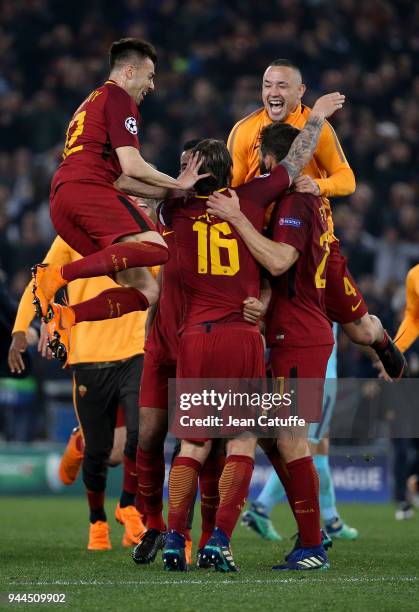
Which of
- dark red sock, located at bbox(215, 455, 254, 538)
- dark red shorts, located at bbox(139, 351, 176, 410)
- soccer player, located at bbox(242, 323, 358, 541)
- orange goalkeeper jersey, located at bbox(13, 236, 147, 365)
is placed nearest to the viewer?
dark red sock, located at bbox(215, 455, 254, 538)

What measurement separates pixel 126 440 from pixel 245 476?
2.29 meters

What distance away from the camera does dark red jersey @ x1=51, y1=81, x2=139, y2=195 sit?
7031 millimetres

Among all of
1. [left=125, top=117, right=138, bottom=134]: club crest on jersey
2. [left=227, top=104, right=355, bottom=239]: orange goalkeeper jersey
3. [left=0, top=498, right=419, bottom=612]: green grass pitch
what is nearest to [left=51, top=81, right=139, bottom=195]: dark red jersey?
[left=125, top=117, right=138, bottom=134]: club crest on jersey

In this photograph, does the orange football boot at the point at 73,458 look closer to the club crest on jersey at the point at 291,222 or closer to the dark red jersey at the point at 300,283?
the dark red jersey at the point at 300,283

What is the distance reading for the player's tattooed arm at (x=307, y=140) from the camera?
6734mm

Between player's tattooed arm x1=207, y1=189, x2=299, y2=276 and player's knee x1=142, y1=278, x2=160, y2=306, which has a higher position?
player's tattooed arm x1=207, y1=189, x2=299, y2=276

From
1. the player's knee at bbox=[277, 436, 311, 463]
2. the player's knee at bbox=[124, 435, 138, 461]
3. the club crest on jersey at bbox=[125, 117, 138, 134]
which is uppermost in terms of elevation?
the club crest on jersey at bbox=[125, 117, 138, 134]

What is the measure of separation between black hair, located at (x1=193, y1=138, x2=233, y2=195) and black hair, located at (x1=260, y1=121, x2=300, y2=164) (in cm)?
42

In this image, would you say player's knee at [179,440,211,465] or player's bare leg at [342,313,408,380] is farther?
player's bare leg at [342,313,408,380]

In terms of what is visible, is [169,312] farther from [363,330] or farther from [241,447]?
[363,330]

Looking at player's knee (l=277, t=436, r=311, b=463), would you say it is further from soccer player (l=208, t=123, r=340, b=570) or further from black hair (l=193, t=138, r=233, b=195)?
black hair (l=193, t=138, r=233, b=195)

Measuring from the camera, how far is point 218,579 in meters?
6.00

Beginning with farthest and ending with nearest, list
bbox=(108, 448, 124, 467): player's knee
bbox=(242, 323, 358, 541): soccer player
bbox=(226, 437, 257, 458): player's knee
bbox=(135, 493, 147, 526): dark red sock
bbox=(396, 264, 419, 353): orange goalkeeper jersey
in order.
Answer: bbox=(242, 323, 358, 541): soccer player
bbox=(108, 448, 124, 467): player's knee
bbox=(396, 264, 419, 353): orange goalkeeper jersey
bbox=(135, 493, 147, 526): dark red sock
bbox=(226, 437, 257, 458): player's knee

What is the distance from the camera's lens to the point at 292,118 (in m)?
7.84
